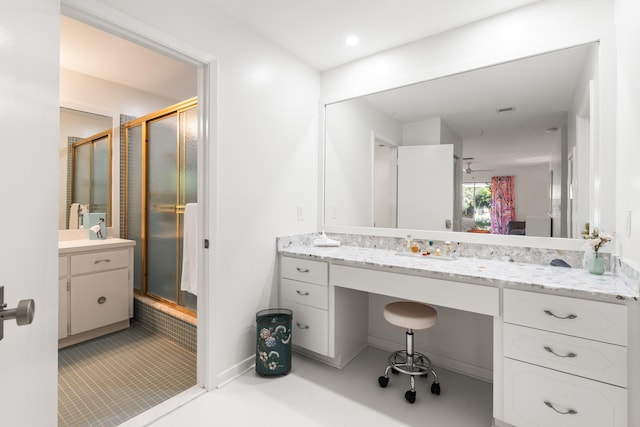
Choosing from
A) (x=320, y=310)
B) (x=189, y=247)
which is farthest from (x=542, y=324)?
(x=189, y=247)

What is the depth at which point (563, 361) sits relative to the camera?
1.41 meters

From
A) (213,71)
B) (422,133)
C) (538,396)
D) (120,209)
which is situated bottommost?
(538,396)

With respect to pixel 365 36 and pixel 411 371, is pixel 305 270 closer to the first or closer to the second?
pixel 411 371

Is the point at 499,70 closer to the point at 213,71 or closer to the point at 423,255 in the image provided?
the point at 423,255

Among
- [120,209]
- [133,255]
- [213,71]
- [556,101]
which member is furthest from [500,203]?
[120,209]

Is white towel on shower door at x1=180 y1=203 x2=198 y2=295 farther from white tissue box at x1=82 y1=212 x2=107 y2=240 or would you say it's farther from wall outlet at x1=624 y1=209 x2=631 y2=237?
wall outlet at x1=624 y1=209 x2=631 y2=237

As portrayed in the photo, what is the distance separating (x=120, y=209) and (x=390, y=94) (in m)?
3.01

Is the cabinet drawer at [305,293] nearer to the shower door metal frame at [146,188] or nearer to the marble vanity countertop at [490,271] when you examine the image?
the marble vanity countertop at [490,271]

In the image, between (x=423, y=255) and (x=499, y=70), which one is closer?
(x=499, y=70)

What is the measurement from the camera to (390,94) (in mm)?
2500

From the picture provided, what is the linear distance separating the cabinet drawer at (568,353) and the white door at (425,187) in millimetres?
927

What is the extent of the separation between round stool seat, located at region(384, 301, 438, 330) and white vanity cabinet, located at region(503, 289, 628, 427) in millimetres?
442

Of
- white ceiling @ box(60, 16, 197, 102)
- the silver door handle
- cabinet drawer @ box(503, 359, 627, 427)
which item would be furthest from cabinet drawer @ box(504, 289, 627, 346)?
white ceiling @ box(60, 16, 197, 102)

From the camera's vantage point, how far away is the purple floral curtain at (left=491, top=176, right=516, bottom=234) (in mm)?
2074
